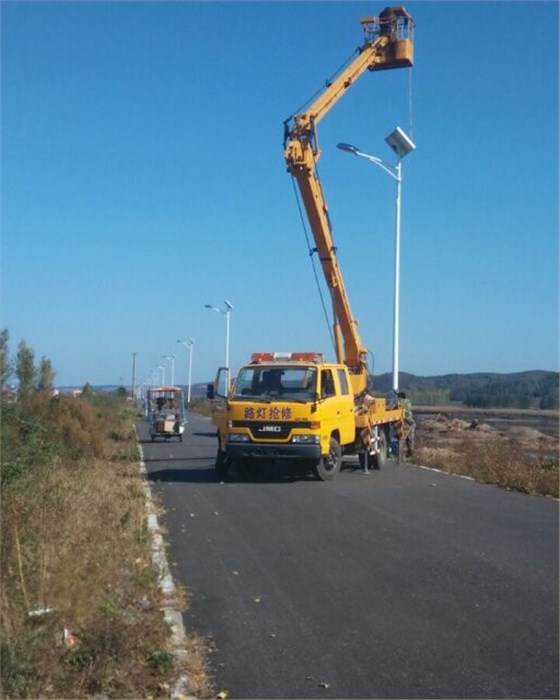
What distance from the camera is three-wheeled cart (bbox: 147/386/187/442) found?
33.6m

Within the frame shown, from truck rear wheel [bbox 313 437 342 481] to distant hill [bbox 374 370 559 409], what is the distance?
3536cm

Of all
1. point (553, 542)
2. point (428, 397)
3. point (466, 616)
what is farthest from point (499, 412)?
point (466, 616)

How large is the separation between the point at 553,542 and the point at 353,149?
15951 millimetres

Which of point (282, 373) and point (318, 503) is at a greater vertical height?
point (282, 373)

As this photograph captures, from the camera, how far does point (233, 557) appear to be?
10.3 m

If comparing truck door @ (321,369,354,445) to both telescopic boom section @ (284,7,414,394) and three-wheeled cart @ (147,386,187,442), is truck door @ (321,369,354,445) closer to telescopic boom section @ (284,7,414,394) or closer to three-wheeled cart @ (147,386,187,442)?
telescopic boom section @ (284,7,414,394)

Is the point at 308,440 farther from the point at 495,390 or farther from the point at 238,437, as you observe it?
the point at 495,390

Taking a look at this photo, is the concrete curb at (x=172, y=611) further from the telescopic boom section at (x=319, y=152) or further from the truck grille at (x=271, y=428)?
the telescopic boom section at (x=319, y=152)

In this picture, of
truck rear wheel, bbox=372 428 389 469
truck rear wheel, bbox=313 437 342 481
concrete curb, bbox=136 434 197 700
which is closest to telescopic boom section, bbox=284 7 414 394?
truck rear wheel, bbox=372 428 389 469

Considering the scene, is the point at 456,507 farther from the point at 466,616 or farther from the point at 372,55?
the point at 372,55

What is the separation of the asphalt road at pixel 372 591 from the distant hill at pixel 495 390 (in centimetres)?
4032

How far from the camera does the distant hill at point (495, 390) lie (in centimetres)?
6606

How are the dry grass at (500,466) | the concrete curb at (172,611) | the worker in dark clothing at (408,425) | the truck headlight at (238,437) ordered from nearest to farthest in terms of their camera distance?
the concrete curb at (172,611)
the dry grass at (500,466)
the truck headlight at (238,437)
the worker in dark clothing at (408,425)

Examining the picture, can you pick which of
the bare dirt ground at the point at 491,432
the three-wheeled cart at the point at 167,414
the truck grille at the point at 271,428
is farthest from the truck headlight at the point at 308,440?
the three-wheeled cart at the point at 167,414
